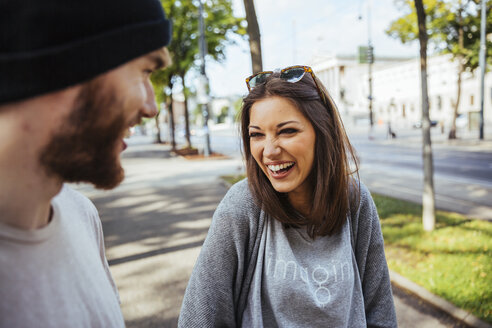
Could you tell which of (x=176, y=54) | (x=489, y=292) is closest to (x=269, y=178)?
(x=489, y=292)

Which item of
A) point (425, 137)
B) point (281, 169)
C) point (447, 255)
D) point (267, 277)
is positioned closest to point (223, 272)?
point (267, 277)

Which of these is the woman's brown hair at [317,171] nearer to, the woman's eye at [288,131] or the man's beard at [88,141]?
the woman's eye at [288,131]

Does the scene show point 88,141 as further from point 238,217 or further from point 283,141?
point 283,141

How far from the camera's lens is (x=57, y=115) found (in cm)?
75

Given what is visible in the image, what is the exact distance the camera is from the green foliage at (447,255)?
3.56 metres

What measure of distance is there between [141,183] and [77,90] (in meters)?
10.6

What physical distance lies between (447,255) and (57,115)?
15.7 feet

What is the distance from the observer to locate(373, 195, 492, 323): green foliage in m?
3.56

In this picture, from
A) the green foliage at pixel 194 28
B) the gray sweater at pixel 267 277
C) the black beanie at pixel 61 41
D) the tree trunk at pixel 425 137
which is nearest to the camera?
the black beanie at pixel 61 41

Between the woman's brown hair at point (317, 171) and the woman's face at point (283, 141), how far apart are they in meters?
0.04

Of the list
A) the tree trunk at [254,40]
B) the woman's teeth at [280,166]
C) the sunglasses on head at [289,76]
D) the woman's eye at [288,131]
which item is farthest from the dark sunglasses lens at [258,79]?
the tree trunk at [254,40]

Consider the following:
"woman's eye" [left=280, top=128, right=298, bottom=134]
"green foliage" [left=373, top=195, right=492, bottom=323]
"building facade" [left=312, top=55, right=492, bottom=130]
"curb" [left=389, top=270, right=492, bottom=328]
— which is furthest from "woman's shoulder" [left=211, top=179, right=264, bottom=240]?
"building facade" [left=312, top=55, right=492, bottom=130]

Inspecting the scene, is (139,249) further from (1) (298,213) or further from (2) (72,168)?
(2) (72,168)

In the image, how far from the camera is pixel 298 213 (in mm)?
1752
